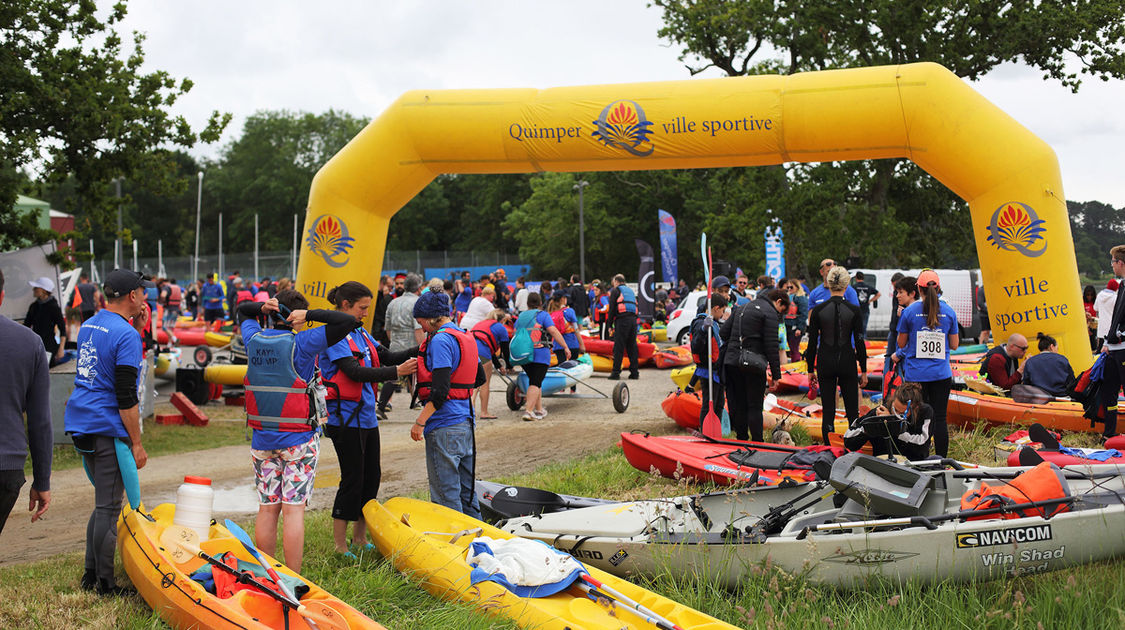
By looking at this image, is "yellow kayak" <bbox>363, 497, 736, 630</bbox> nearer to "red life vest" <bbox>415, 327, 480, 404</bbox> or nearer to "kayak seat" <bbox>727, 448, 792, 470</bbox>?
"red life vest" <bbox>415, 327, 480, 404</bbox>

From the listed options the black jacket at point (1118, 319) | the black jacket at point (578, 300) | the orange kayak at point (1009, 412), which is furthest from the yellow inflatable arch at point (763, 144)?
the black jacket at point (578, 300)

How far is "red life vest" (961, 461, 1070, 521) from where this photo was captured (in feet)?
15.9

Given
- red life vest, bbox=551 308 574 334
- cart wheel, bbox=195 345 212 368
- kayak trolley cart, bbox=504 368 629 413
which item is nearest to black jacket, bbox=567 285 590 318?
red life vest, bbox=551 308 574 334

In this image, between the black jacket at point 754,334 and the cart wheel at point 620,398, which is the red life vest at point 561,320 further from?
the black jacket at point 754,334

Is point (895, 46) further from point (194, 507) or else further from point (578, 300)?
point (194, 507)

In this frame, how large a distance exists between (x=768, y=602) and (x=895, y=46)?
20.3 m

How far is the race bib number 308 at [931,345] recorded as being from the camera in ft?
24.5

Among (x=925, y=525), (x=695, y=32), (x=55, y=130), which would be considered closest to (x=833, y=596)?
(x=925, y=525)

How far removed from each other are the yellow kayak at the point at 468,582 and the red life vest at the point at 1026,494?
1.85 m

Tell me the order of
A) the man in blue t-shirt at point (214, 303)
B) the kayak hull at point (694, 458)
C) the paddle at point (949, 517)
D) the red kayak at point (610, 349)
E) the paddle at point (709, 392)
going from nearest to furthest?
the paddle at point (949, 517) < the kayak hull at point (694, 458) < the paddle at point (709, 392) < the red kayak at point (610, 349) < the man in blue t-shirt at point (214, 303)

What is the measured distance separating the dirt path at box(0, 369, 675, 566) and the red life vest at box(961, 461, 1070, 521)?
4525mm

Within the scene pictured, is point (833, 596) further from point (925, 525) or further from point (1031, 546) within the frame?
point (1031, 546)

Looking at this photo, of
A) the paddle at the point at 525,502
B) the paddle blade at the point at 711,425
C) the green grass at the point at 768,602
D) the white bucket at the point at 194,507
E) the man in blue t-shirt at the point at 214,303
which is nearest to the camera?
the green grass at the point at 768,602

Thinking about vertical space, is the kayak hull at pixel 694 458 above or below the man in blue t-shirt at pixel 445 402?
below
